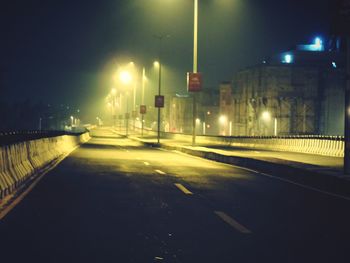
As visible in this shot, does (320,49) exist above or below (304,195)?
above

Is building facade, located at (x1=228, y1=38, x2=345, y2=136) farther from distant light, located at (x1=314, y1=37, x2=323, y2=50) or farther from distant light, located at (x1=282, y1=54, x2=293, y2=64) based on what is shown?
distant light, located at (x1=314, y1=37, x2=323, y2=50)

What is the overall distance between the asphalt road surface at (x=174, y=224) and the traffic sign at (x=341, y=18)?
4.42 metres

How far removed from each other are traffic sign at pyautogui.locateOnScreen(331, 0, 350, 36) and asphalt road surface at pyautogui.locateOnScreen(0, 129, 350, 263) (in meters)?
4.42

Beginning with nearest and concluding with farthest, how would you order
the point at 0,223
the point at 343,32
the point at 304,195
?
the point at 0,223, the point at 304,195, the point at 343,32

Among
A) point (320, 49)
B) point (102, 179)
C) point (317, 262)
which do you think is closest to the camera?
point (317, 262)

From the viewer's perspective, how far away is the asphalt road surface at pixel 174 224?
7535mm

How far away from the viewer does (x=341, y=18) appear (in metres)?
16.6

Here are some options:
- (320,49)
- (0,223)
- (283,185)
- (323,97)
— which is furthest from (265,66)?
(0,223)

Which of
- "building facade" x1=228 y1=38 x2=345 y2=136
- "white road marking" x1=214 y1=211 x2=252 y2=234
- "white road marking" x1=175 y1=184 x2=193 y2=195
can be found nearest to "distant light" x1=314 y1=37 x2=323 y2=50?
"building facade" x1=228 y1=38 x2=345 y2=136

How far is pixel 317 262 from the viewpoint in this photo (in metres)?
7.17

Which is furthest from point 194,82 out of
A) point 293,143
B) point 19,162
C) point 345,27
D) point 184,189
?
point 184,189

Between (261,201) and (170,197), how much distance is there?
1978 mm

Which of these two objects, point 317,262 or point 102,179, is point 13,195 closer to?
point 102,179

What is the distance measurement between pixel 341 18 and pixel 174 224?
30.7 ft
